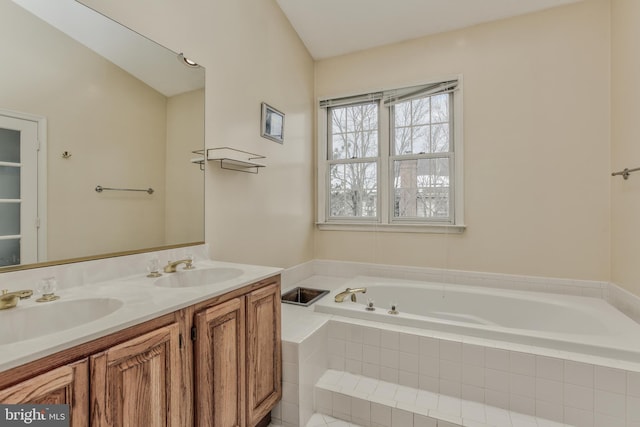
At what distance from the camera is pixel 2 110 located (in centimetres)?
107

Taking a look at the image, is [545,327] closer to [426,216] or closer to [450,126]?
[426,216]

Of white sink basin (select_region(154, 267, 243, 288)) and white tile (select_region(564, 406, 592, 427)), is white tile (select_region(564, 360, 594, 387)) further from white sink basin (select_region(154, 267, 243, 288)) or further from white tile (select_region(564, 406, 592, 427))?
white sink basin (select_region(154, 267, 243, 288))

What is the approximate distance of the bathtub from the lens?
1.61 m

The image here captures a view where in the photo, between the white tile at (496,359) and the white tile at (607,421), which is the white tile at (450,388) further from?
the white tile at (607,421)

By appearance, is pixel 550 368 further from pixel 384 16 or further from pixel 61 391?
pixel 384 16

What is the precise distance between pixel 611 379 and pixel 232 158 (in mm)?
2297

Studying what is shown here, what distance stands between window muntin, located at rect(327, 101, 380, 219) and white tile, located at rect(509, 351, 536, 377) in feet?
5.74

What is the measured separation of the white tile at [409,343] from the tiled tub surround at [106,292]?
2.87ft

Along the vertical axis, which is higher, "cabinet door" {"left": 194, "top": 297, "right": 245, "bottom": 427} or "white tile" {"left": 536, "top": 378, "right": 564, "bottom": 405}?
"cabinet door" {"left": 194, "top": 297, "right": 245, "bottom": 427}

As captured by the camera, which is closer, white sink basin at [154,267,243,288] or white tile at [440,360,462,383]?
white sink basin at [154,267,243,288]

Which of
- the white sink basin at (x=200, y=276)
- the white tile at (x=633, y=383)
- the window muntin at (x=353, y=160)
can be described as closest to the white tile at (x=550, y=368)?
the white tile at (x=633, y=383)

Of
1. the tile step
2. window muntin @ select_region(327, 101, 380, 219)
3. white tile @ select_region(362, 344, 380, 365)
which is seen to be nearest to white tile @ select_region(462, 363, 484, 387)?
the tile step

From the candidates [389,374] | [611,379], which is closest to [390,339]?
[389,374]

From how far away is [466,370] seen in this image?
1.69 m
